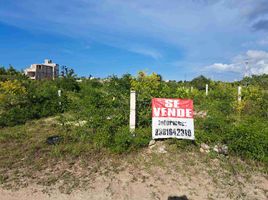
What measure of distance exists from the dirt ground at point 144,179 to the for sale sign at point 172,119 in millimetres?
555

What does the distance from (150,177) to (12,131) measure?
4.84 meters

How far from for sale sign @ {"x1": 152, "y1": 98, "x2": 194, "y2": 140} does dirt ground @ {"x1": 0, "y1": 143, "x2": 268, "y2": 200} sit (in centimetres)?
56

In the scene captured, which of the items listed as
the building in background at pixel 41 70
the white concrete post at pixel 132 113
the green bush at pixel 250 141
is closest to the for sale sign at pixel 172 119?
the white concrete post at pixel 132 113

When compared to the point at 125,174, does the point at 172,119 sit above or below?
above

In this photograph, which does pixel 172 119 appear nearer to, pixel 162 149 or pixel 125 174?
pixel 162 149

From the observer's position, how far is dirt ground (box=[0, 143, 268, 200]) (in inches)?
152

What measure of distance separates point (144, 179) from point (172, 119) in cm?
186

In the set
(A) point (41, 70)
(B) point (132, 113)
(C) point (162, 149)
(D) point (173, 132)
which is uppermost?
(A) point (41, 70)

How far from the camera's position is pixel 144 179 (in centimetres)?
429

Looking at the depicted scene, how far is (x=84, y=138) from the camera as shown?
19.7ft

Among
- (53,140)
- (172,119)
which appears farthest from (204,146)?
(53,140)

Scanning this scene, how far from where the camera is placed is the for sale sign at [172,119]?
5.67 m

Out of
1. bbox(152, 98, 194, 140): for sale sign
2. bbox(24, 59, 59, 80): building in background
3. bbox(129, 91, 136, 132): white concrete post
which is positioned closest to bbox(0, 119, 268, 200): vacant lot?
bbox(152, 98, 194, 140): for sale sign

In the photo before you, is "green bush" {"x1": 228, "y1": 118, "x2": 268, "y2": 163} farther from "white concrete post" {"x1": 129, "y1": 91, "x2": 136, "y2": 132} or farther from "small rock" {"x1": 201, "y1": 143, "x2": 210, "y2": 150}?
"white concrete post" {"x1": 129, "y1": 91, "x2": 136, "y2": 132}
